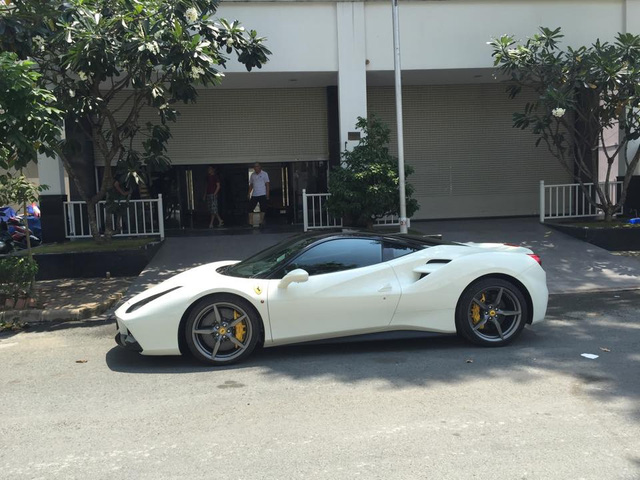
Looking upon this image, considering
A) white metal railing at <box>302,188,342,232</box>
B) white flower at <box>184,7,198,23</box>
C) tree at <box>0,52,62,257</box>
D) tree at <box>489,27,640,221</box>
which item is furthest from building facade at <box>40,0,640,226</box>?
tree at <box>0,52,62,257</box>

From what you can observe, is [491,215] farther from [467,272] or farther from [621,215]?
[467,272]

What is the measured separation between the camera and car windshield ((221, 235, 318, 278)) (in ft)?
20.3

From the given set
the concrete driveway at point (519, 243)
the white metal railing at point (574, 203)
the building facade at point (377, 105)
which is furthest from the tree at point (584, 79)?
the concrete driveway at point (519, 243)

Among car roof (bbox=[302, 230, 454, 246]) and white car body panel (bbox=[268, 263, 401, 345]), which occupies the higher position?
car roof (bbox=[302, 230, 454, 246])

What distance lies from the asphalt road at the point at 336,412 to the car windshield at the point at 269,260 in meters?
0.91

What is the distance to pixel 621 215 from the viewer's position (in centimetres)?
1523

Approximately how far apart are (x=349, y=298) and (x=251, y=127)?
446 inches

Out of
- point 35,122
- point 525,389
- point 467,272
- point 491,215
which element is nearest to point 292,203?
point 491,215

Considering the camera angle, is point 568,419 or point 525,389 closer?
point 568,419

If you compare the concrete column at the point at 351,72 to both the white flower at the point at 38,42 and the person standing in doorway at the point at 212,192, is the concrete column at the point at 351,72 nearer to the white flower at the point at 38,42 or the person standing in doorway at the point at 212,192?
the person standing in doorway at the point at 212,192

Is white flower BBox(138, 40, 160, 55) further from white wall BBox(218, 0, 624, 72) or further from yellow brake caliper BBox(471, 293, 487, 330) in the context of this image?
yellow brake caliper BBox(471, 293, 487, 330)

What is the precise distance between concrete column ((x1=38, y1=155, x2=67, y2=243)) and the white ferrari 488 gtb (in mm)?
8480

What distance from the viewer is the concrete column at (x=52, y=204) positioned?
13.6 m

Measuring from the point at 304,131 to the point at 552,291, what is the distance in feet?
→ 30.0
